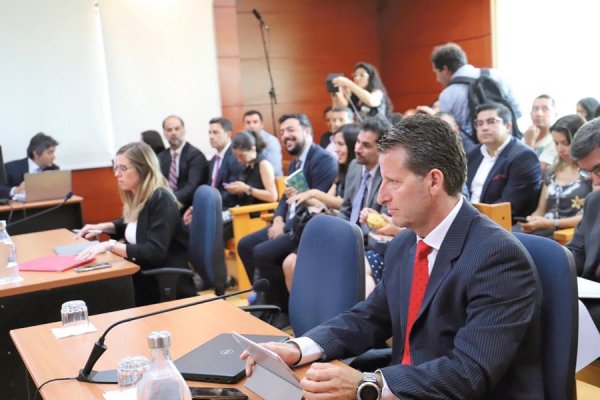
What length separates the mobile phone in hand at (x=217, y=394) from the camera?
1510 millimetres

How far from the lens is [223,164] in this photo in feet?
18.0

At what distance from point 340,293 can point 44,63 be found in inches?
221

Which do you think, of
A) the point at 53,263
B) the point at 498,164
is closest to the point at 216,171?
the point at 498,164

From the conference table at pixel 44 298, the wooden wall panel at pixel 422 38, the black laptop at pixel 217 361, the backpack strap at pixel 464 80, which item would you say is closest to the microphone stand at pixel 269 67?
the wooden wall panel at pixel 422 38

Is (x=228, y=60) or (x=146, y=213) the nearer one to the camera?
(x=146, y=213)

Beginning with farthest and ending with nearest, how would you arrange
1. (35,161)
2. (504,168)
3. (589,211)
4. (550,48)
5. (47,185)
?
1. (550,48)
2. (35,161)
3. (47,185)
4. (504,168)
5. (589,211)

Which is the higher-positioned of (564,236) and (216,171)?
(216,171)

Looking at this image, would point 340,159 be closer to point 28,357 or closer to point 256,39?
point 28,357

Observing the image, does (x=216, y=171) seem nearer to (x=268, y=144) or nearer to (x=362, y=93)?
(x=268, y=144)

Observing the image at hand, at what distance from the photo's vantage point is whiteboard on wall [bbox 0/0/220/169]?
21.7 ft

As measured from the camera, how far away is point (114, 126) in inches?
274

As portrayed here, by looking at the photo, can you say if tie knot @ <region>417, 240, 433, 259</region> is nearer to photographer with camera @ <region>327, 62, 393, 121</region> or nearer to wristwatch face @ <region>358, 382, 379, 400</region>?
wristwatch face @ <region>358, 382, 379, 400</region>

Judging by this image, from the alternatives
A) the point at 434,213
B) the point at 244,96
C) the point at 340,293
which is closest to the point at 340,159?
the point at 340,293

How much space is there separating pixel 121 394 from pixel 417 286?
2.58 feet
